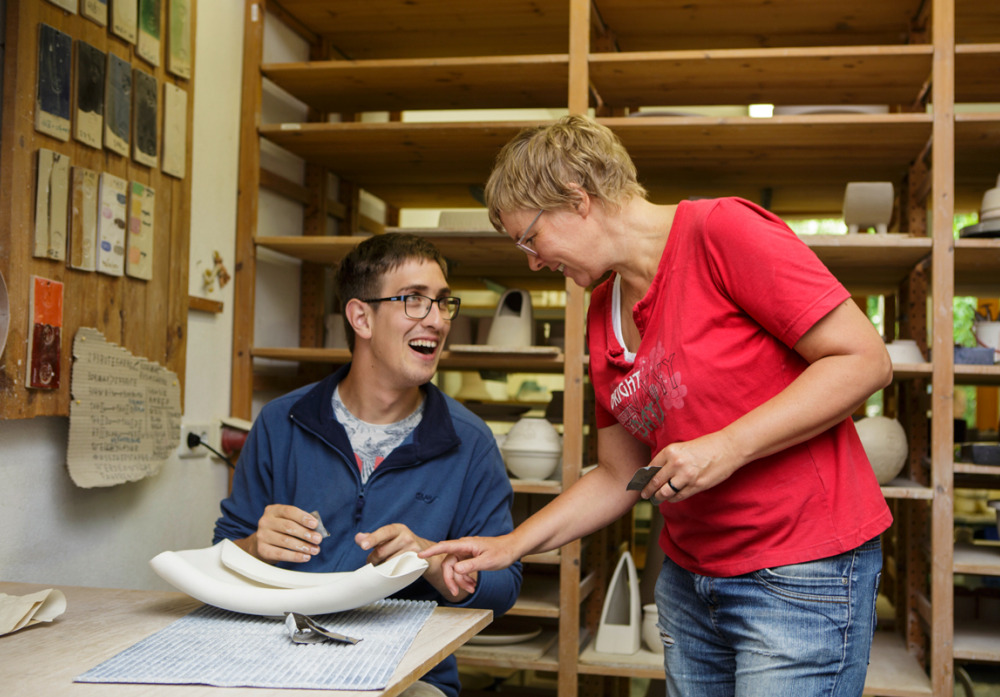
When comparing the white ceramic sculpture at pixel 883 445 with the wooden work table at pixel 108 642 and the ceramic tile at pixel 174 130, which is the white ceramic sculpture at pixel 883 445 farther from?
the ceramic tile at pixel 174 130

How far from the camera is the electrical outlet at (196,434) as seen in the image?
8.23 feet

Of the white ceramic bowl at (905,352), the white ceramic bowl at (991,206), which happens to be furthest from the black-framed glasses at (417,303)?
the white ceramic bowl at (991,206)

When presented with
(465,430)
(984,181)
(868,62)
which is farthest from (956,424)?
(465,430)

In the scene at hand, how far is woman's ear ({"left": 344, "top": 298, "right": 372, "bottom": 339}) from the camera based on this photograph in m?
1.88

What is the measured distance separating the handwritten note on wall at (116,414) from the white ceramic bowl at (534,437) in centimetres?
96

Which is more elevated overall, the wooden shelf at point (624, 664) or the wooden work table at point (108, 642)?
the wooden work table at point (108, 642)

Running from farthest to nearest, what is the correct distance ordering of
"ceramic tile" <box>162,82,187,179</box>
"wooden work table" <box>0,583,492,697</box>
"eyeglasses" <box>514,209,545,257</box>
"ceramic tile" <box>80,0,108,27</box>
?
1. "ceramic tile" <box>162,82,187,179</box>
2. "ceramic tile" <box>80,0,108,27</box>
3. "eyeglasses" <box>514,209,545,257</box>
4. "wooden work table" <box>0,583,492,697</box>

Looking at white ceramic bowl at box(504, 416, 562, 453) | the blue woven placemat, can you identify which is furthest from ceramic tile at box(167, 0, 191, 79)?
the blue woven placemat

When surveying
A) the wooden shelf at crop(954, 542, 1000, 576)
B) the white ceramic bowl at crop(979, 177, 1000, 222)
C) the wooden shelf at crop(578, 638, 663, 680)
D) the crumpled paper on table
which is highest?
the white ceramic bowl at crop(979, 177, 1000, 222)

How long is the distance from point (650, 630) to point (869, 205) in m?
1.43

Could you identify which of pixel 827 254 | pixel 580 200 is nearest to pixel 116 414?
pixel 580 200

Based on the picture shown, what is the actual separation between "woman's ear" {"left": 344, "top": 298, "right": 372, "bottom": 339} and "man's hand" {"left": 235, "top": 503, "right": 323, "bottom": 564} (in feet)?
1.78

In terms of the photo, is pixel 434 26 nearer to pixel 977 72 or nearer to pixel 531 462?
pixel 531 462

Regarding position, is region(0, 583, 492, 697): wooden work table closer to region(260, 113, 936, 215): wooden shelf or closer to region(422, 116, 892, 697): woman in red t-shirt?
region(422, 116, 892, 697): woman in red t-shirt
